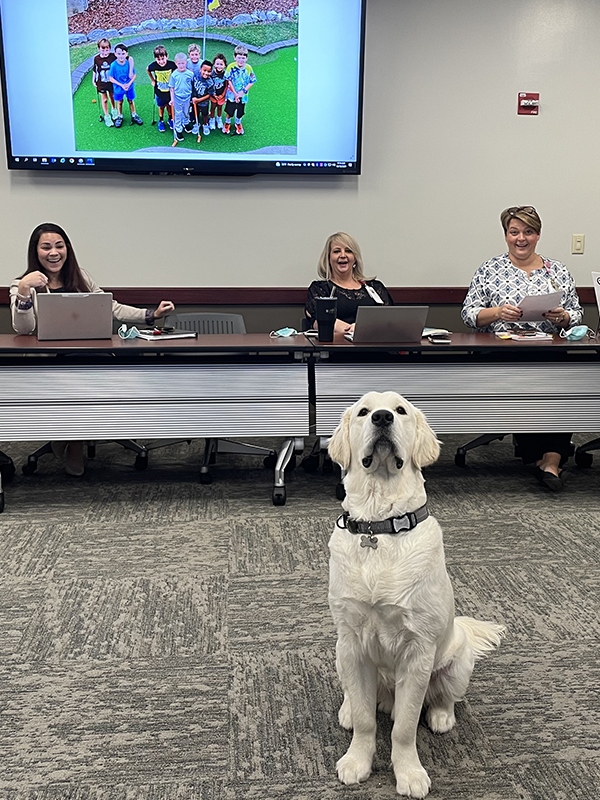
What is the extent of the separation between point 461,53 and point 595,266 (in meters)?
1.62

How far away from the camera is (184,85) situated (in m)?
4.17

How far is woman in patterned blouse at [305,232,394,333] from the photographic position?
12.8ft

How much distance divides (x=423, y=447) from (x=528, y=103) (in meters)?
3.74

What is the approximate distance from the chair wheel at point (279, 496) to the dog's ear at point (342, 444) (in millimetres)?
1640

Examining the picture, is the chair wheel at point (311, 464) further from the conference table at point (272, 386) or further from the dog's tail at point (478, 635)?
the dog's tail at point (478, 635)

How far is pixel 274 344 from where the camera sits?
121 inches

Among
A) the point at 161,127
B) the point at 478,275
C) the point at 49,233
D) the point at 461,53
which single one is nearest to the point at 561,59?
the point at 461,53

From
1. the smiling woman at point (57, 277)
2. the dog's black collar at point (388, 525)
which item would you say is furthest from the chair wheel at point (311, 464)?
the dog's black collar at point (388, 525)

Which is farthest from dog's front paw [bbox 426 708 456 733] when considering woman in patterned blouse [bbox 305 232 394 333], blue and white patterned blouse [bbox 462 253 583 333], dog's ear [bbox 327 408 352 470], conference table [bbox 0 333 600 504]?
woman in patterned blouse [bbox 305 232 394 333]

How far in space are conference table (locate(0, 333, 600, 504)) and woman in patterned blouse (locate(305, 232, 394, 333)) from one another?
0.79 m

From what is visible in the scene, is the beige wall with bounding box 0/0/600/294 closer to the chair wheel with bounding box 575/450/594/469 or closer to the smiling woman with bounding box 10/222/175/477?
the smiling woman with bounding box 10/222/175/477

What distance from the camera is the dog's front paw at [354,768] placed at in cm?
144

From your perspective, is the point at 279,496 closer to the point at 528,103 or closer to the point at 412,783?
the point at 412,783

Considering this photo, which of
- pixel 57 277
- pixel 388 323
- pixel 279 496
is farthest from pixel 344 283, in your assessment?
pixel 57 277
